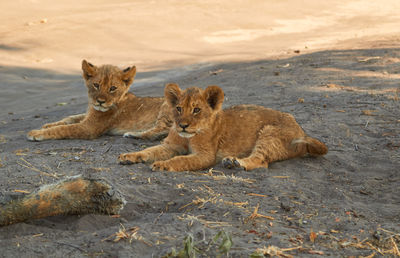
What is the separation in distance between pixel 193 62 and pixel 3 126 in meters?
7.90

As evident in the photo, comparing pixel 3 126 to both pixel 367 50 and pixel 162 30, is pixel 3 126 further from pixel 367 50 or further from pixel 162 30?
pixel 162 30

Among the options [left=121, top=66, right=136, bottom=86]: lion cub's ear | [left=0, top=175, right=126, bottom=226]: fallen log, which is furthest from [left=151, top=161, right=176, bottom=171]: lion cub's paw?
[left=121, top=66, right=136, bottom=86]: lion cub's ear

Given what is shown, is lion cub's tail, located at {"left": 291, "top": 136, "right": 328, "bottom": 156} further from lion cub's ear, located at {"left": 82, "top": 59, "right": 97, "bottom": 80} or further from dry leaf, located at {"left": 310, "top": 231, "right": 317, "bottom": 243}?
lion cub's ear, located at {"left": 82, "top": 59, "right": 97, "bottom": 80}

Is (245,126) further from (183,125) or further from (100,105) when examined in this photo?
(100,105)

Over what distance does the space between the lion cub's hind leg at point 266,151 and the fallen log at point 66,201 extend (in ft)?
6.98

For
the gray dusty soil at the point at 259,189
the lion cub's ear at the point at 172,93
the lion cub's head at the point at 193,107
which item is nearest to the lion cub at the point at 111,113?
the gray dusty soil at the point at 259,189

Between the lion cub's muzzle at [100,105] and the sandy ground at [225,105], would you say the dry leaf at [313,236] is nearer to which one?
the sandy ground at [225,105]

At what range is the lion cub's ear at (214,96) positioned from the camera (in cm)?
628

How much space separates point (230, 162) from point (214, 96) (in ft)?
2.86

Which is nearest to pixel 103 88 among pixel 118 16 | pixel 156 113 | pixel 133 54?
pixel 156 113

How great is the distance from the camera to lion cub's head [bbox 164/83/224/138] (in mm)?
6152

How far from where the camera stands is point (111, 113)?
834 cm

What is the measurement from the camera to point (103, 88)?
317 inches

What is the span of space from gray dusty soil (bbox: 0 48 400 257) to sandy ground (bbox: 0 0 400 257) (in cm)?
2
